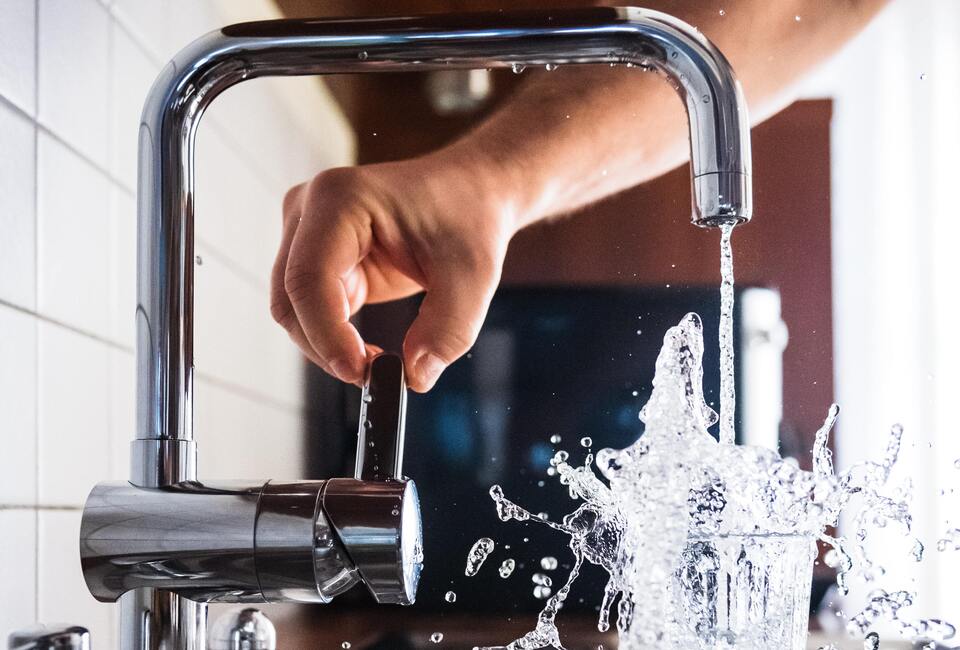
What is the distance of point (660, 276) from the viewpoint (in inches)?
31.6

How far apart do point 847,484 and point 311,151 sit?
49 cm

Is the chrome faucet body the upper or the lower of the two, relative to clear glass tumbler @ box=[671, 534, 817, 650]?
upper

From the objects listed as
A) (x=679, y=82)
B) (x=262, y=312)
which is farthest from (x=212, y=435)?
(x=679, y=82)

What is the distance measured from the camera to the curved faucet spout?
0.52 meters

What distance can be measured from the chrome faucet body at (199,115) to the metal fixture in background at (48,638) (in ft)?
0.16

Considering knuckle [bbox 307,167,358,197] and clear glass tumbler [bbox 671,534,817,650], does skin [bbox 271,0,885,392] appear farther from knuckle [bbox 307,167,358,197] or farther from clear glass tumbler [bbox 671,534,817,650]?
clear glass tumbler [bbox 671,534,817,650]

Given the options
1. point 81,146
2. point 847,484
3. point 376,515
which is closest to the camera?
point 376,515

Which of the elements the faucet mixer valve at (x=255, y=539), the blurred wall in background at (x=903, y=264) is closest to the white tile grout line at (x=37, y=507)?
the faucet mixer valve at (x=255, y=539)

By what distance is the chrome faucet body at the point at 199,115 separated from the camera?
→ 50cm

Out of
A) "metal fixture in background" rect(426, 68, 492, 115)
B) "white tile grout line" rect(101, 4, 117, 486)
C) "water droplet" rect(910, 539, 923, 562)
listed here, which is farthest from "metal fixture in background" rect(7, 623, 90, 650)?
"water droplet" rect(910, 539, 923, 562)

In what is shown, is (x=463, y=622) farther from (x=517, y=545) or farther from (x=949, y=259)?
(x=949, y=259)

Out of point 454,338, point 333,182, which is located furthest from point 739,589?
point 333,182

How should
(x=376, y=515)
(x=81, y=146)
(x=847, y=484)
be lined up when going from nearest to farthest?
(x=376, y=515), (x=81, y=146), (x=847, y=484)

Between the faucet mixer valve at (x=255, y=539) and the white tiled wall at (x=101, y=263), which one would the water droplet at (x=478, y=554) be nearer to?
the white tiled wall at (x=101, y=263)
